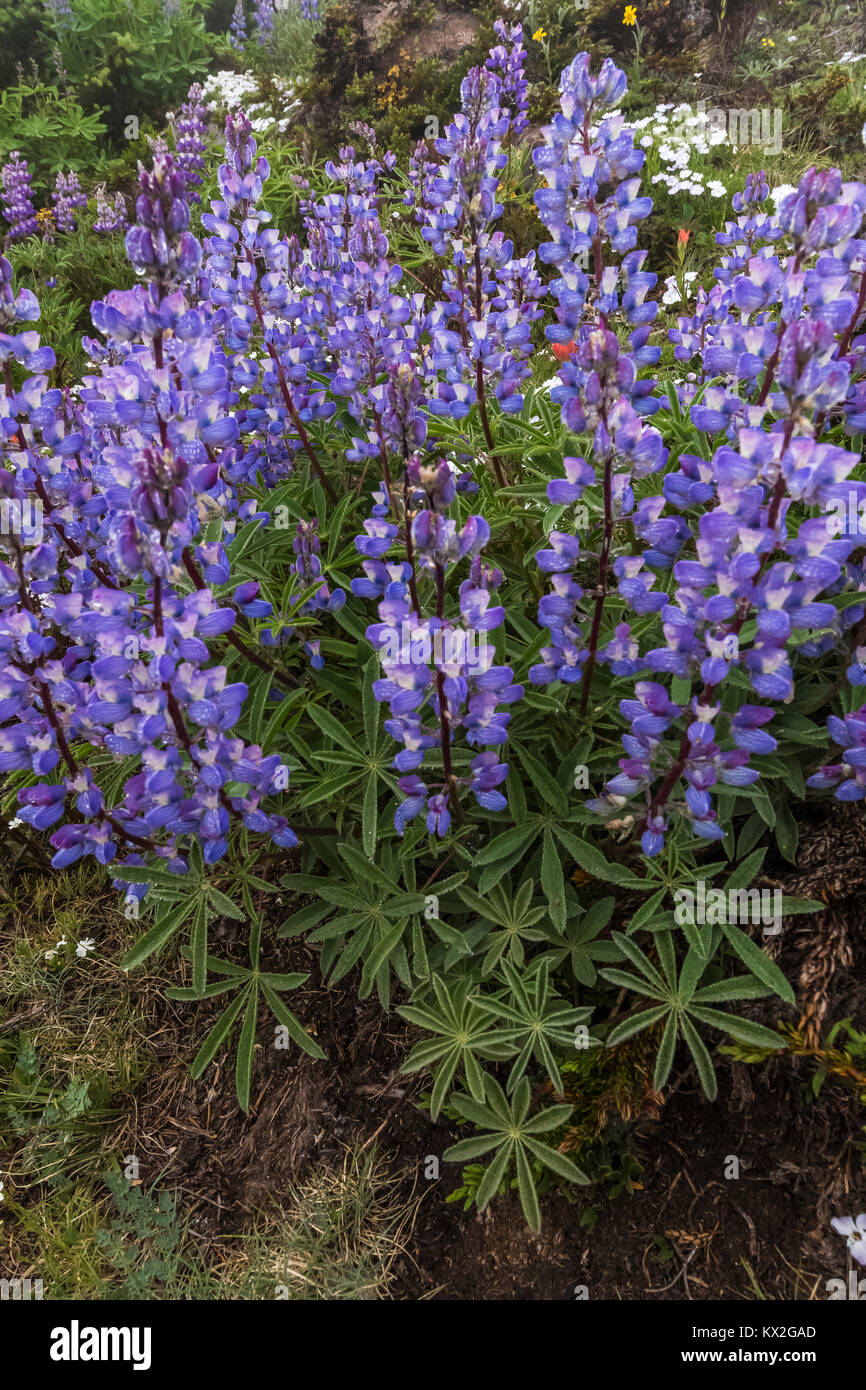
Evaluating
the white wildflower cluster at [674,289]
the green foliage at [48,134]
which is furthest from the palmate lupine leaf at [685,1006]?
the green foliage at [48,134]

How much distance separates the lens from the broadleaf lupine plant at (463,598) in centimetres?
178

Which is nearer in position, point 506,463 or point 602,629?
point 602,629

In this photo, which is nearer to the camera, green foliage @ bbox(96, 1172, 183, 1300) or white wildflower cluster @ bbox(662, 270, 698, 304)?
green foliage @ bbox(96, 1172, 183, 1300)

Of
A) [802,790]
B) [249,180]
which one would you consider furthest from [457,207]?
[802,790]

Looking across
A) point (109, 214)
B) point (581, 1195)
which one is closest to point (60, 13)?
point (109, 214)

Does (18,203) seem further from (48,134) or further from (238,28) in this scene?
(238,28)

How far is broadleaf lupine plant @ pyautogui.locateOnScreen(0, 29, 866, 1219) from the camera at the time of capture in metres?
1.78

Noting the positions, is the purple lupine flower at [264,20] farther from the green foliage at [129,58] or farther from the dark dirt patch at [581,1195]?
the dark dirt patch at [581,1195]

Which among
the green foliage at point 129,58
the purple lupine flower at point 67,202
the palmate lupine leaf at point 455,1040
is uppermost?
the green foliage at point 129,58

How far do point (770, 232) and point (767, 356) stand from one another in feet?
5.93

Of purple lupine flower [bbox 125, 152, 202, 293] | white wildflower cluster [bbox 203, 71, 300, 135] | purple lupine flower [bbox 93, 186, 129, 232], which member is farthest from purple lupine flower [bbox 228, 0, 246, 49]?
purple lupine flower [bbox 125, 152, 202, 293]

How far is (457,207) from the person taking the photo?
2992 millimetres

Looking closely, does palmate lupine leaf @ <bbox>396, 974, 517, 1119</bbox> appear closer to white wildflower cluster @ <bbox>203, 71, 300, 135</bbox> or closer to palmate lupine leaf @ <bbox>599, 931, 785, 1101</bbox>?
palmate lupine leaf @ <bbox>599, 931, 785, 1101</bbox>

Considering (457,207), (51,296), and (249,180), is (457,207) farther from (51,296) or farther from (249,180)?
(51,296)
